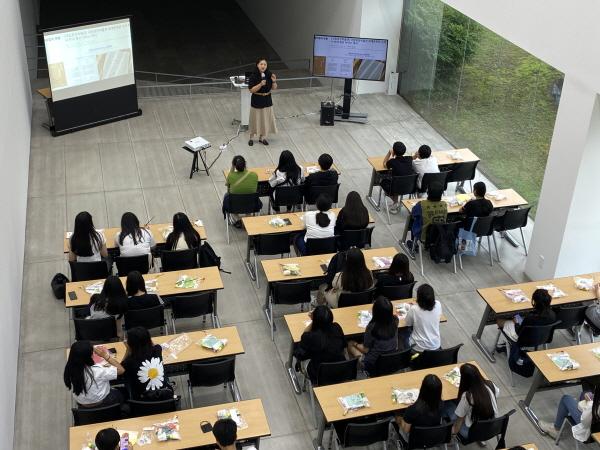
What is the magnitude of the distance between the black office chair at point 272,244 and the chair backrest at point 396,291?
165 centimetres

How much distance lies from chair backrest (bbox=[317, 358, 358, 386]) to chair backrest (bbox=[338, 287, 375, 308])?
3.79 ft

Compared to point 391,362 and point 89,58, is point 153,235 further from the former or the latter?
point 89,58

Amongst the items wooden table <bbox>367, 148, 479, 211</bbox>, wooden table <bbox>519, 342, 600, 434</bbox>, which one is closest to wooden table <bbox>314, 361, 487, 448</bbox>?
wooden table <bbox>519, 342, 600, 434</bbox>

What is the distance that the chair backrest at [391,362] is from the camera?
294 inches

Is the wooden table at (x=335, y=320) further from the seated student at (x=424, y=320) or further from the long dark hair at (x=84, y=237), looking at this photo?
the long dark hair at (x=84, y=237)

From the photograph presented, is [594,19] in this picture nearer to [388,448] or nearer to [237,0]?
[388,448]

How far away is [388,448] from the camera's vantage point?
7438mm

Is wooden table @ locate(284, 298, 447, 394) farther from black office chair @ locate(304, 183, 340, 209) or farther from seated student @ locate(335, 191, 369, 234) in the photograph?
black office chair @ locate(304, 183, 340, 209)

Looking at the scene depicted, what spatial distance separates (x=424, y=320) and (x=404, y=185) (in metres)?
3.71

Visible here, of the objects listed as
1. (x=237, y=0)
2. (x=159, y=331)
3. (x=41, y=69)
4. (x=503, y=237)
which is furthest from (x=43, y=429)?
(x=237, y=0)

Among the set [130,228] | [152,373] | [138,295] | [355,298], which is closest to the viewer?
[152,373]

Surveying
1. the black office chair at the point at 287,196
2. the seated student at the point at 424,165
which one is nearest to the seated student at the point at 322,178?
the black office chair at the point at 287,196

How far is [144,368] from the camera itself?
6.69 metres

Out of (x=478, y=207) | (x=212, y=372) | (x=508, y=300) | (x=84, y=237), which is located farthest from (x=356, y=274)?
(x=84, y=237)
